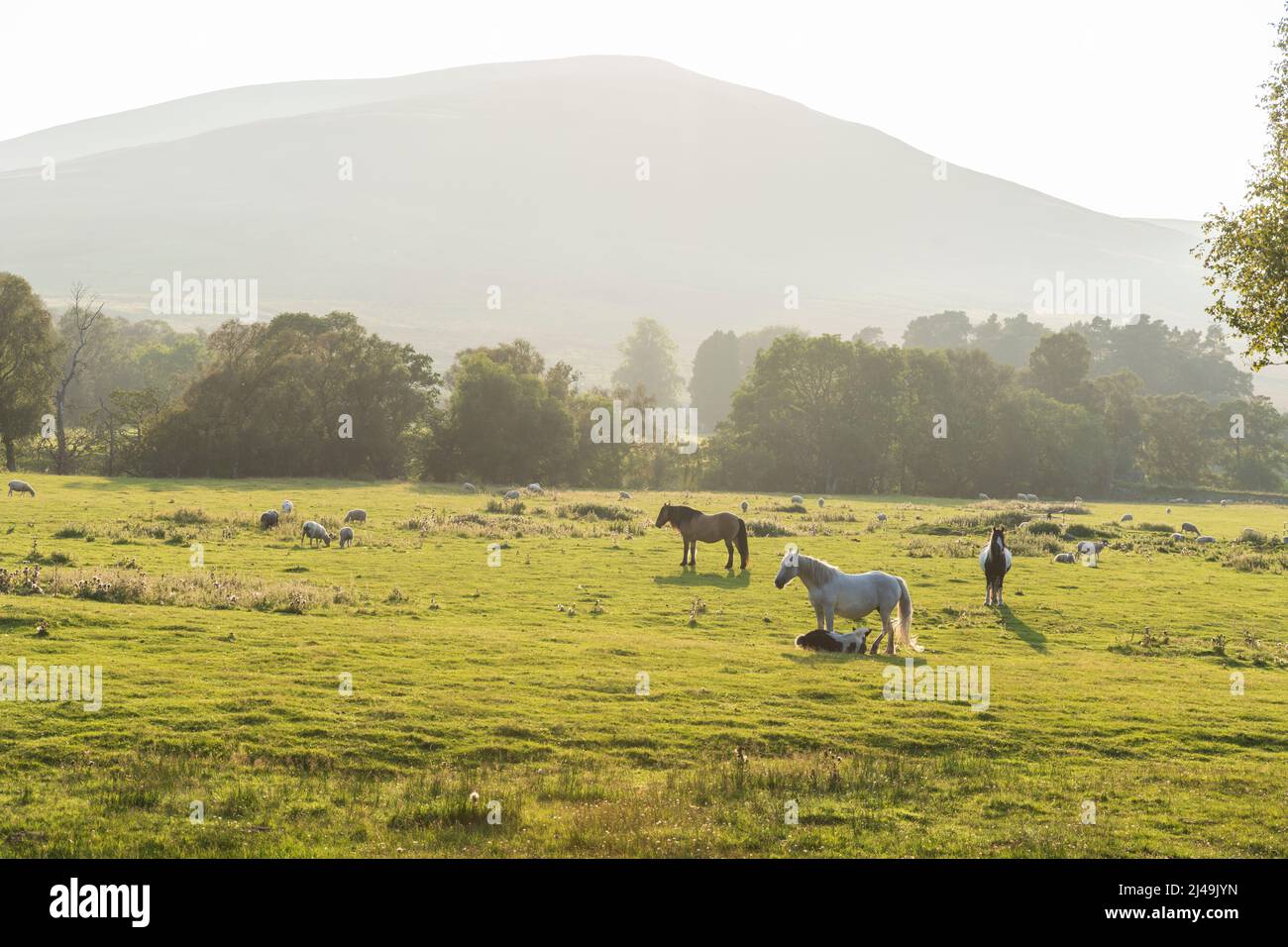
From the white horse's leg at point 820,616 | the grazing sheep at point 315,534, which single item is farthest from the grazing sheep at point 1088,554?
the grazing sheep at point 315,534

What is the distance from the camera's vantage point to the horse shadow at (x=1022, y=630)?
23406 mm

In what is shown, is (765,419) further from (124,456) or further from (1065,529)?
(124,456)

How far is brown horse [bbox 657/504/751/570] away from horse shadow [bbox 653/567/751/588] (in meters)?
0.54

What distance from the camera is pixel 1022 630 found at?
2498 centimetres

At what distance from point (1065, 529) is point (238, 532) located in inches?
1467

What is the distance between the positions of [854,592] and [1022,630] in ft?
19.6

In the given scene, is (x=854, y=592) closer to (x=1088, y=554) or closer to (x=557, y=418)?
(x=1088, y=554)

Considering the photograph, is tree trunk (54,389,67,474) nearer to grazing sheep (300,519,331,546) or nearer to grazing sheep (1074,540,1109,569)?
grazing sheep (300,519,331,546)

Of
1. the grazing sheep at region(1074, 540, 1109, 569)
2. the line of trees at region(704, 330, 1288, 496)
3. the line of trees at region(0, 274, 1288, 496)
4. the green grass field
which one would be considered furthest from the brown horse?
the line of trees at region(704, 330, 1288, 496)

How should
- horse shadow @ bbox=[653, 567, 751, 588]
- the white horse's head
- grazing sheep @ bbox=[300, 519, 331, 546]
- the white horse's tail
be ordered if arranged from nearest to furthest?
the white horse's tail → the white horse's head → horse shadow @ bbox=[653, 567, 751, 588] → grazing sheep @ bbox=[300, 519, 331, 546]

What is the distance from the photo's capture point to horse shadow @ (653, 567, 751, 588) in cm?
3073

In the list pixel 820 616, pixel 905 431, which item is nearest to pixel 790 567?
pixel 820 616
